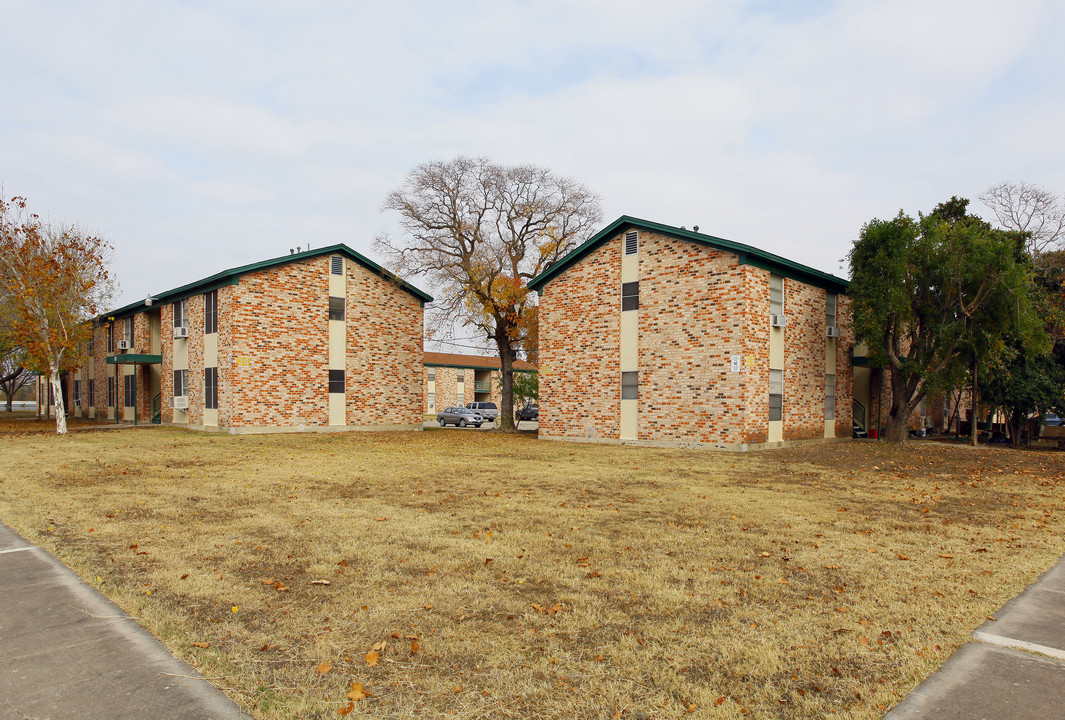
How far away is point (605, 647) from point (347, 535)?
427cm

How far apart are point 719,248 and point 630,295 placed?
3563mm

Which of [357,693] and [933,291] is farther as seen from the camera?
[933,291]

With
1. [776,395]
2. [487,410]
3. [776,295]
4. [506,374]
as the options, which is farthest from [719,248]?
[487,410]

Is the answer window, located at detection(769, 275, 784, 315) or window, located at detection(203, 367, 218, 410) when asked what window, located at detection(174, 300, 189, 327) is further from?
window, located at detection(769, 275, 784, 315)

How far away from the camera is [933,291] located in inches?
861

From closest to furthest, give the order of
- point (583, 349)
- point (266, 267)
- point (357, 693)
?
point (357, 693)
point (583, 349)
point (266, 267)

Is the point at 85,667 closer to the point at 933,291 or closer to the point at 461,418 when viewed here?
the point at 933,291

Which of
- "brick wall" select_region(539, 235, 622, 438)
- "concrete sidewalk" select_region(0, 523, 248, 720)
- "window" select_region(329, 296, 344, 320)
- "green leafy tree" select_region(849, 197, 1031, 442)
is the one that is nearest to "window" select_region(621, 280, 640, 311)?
"brick wall" select_region(539, 235, 622, 438)

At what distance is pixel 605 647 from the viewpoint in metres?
4.55

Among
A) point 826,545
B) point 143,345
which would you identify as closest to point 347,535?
point 826,545

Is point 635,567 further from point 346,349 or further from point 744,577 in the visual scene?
point 346,349

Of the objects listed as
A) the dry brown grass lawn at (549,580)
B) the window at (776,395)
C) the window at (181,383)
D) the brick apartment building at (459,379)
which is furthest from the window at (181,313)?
the window at (776,395)

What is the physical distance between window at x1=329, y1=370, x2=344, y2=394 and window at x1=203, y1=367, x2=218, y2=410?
15.0 ft

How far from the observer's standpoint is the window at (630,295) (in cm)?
2253
